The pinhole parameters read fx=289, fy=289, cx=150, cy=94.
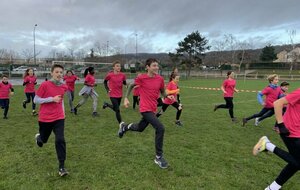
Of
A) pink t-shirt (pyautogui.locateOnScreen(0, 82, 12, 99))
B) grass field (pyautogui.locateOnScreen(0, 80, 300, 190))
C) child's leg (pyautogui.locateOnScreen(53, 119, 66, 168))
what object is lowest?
grass field (pyautogui.locateOnScreen(0, 80, 300, 190))

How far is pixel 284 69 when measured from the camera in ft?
244

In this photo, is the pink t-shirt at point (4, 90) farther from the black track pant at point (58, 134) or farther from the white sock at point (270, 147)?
the white sock at point (270, 147)

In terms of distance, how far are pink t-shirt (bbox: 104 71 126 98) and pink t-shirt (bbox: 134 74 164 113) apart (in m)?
3.79

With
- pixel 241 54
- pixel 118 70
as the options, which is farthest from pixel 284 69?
pixel 118 70

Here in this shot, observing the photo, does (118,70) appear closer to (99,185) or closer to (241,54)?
(99,185)

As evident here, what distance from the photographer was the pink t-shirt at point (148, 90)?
603cm

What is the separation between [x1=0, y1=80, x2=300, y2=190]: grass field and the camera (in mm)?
5035

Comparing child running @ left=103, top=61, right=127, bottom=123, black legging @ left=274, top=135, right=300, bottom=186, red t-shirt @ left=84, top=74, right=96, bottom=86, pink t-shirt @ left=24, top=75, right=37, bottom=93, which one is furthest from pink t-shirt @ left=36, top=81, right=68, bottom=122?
pink t-shirt @ left=24, top=75, right=37, bottom=93

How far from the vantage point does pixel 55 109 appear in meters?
5.37

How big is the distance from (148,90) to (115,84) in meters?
3.99

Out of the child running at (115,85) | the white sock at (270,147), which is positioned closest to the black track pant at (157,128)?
the white sock at (270,147)

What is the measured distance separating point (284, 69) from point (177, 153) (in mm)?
75973

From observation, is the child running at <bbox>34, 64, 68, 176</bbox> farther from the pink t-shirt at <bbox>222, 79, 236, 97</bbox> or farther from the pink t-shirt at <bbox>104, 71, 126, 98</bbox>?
the pink t-shirt at <bbox>222, 79, 236, 97</bbox>

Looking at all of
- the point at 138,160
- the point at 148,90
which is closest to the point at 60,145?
the point at 138,160
